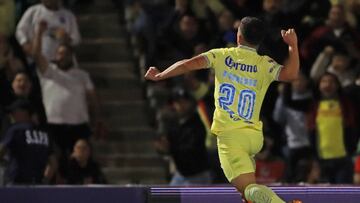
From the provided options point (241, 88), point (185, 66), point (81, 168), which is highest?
point (185, 66)

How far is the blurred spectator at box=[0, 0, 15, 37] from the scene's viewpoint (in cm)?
1900

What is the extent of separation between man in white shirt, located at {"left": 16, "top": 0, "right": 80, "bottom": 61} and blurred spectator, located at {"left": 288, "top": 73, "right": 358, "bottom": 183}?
3741 millimetres

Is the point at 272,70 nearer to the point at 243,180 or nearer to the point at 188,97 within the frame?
the point at 243,180

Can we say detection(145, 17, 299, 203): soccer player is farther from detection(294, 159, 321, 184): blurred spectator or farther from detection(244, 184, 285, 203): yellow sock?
detection(294, 159, 321, 184): blurred spectator

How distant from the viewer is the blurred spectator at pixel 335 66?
1853 centimetres

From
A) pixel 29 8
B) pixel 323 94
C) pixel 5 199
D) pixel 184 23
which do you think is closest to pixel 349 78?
pixel 323 94

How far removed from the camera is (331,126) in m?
18.0

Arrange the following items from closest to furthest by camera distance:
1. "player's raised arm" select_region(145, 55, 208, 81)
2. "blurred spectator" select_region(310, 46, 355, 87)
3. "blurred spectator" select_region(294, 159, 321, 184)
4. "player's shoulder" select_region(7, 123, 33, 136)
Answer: "player's raised arm" select_region(145, 55, 208, 81) → "player's shoulder" select_region(7, 123, 33, 136) → "blurred spectator" select_region(294, 159, 321, 184) → "blurred spectator" select_region(310, 46, 355, 87)

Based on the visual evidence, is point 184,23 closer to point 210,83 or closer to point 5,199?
point 210,83

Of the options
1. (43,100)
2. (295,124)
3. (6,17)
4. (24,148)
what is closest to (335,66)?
(295,124)

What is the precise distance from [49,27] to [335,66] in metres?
4.19

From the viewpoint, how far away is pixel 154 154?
64.2ft

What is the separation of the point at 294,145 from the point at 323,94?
88cm

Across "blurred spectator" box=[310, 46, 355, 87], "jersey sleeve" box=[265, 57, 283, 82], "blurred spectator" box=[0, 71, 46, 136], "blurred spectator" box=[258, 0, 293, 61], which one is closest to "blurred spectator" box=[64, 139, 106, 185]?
"blurred spectator" box=[0, 71, 46, 136]
